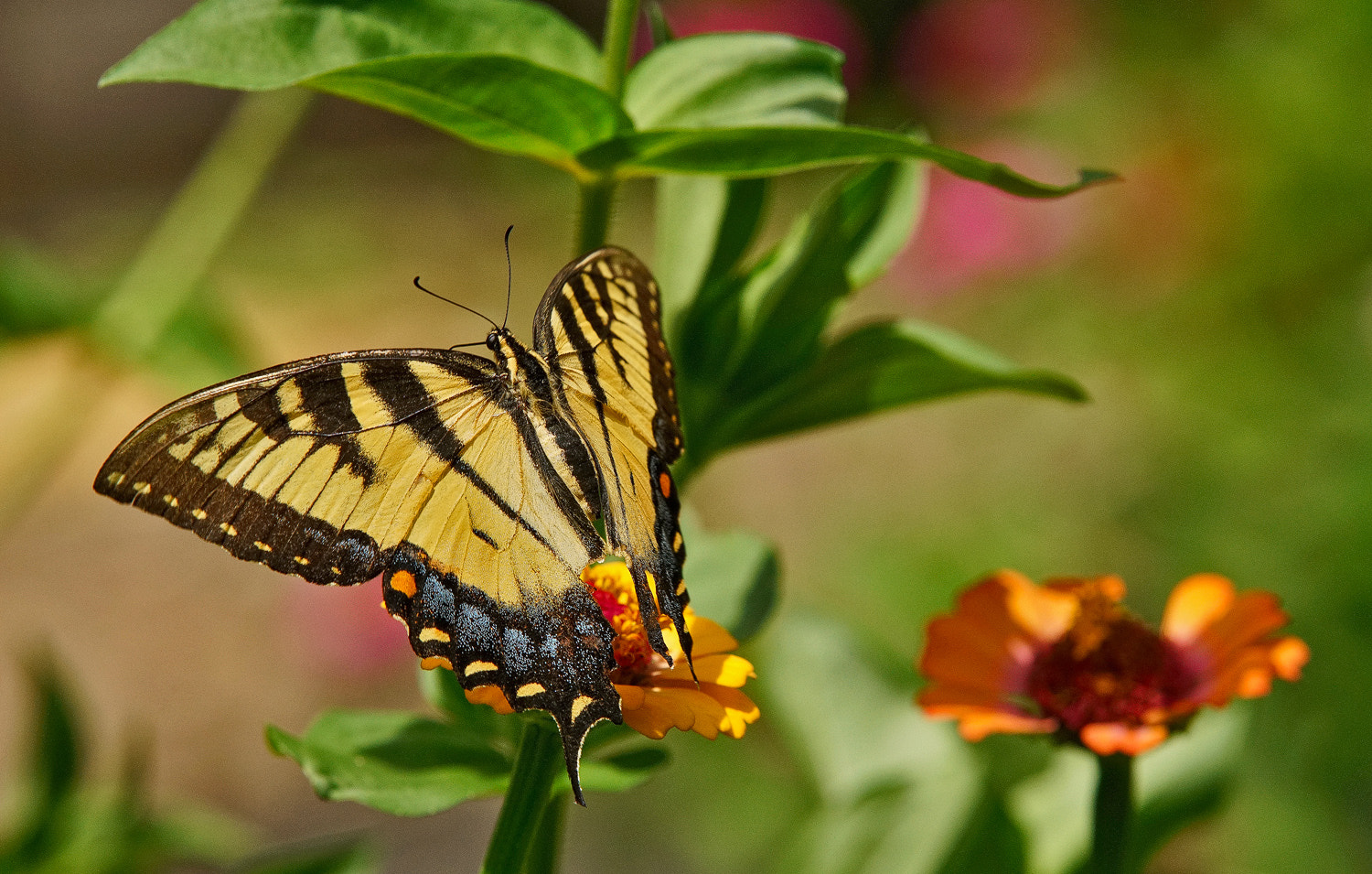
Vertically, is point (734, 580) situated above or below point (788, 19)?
above

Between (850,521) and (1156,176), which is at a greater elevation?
(1156,176)

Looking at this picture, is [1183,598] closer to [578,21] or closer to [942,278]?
[942,278]

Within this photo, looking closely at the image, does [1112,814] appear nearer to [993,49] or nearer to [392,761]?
[392,761]

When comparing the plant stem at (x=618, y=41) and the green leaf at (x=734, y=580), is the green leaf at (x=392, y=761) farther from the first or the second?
the plant stem at (x=618, y=41)

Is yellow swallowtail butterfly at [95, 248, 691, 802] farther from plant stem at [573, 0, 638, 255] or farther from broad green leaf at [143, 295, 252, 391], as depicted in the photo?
broad green leaf at [143, 295, 252, 391]

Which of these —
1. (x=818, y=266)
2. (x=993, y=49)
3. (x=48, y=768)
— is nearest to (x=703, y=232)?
(x=818, y=266)

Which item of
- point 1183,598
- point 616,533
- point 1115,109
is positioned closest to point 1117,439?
point 1115,109

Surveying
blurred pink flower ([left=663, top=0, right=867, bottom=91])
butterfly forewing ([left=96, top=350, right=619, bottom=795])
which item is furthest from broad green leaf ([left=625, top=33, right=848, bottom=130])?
blurred pink flower ([left=663, top=0, right=867, bottom=91])
